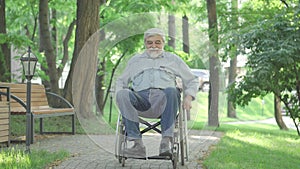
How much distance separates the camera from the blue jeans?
4.50 metres

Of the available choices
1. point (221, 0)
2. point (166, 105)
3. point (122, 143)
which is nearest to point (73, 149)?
point (122, 143)

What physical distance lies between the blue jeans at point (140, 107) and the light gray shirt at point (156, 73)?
0.10 meters

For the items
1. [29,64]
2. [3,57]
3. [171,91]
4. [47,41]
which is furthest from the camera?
[47,41]

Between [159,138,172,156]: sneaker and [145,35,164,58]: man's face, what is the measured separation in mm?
761

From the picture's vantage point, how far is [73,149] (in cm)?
640

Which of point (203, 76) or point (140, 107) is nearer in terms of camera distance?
point (140, 107)

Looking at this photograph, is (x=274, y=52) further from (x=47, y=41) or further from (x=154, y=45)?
(x=47, y=41)

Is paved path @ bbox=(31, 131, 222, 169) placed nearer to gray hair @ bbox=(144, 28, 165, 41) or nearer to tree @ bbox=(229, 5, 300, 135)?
gray hair @ bbox=(144, 28, 165, 41)

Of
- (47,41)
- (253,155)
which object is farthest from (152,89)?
(47,41)

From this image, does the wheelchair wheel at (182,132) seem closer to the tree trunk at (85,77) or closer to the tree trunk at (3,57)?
the tree trunk at (85,77)

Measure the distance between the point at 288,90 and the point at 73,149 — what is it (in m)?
4.39

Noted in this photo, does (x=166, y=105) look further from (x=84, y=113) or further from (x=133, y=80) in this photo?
(x=84, y=113)

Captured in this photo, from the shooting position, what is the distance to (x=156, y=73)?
4.65 m

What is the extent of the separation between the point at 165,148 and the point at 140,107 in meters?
0.41
